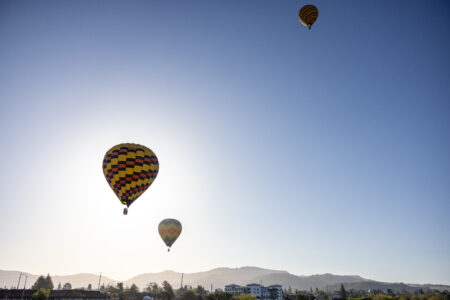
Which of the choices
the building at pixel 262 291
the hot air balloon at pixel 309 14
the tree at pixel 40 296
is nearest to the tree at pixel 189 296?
the tree at pixel 40 296

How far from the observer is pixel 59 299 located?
70.8m

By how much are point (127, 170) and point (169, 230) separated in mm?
15686

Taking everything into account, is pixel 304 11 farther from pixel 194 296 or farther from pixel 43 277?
pixel 43 277

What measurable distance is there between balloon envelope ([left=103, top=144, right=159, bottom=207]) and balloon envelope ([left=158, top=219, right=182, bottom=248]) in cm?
1313

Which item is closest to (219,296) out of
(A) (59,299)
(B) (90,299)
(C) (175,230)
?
(B) (90,299)

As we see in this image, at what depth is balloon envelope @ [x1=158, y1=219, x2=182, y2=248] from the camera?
4259 cm

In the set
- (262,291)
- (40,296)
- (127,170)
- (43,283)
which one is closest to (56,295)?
(40,296)

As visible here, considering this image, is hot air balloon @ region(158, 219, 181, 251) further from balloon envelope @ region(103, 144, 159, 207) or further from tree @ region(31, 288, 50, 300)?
tree @ region(31, 288, 50, 300)

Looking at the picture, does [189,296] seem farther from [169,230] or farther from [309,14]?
[309,14]

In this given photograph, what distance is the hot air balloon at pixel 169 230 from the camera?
42.6 m

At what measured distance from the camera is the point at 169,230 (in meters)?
43.0

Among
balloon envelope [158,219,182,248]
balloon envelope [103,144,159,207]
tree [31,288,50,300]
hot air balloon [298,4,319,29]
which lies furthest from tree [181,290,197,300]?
hot air balloon [298,4,319,29]

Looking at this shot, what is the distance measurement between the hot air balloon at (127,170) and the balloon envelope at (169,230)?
13133 mm

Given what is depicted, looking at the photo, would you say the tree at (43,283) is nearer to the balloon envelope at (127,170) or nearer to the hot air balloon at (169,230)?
the hot air balloon at (169,230)
